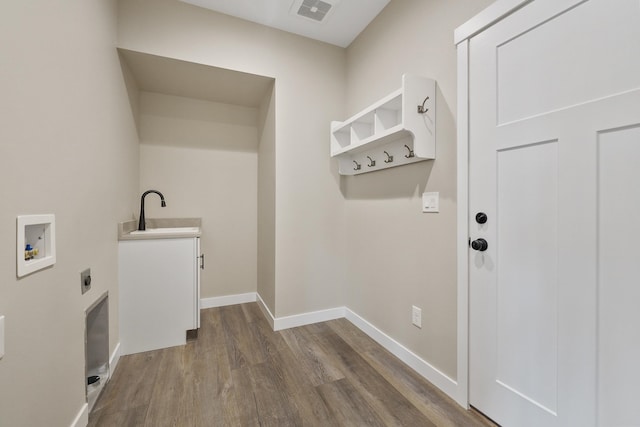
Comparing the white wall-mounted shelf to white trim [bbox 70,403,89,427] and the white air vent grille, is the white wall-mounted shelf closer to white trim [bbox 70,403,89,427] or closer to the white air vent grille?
the white air vent grille

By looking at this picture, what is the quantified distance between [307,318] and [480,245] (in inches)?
65.9

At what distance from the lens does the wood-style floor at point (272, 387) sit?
1.40m

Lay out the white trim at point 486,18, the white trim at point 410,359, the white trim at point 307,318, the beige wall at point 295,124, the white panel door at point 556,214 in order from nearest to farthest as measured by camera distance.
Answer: the white panel door at point 556,214 → the white trim at point 486,18 → the white trim at point 410,359 → the beige wall at point 295,124 → the white trim at point 307,318

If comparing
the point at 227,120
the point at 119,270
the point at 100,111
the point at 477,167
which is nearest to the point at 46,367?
the point at 119,270

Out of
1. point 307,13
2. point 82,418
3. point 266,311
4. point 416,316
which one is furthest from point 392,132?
point 82,418

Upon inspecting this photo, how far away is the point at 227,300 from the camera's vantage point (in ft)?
9.84

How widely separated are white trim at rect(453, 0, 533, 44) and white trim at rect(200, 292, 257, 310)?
2.93 meters

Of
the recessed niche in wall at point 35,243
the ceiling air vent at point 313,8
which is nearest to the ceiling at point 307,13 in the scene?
the ceiling air vent at point 313,8

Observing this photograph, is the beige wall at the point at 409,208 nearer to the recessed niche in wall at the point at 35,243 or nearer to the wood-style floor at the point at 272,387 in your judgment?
the wood-style floor at the point at 272,387

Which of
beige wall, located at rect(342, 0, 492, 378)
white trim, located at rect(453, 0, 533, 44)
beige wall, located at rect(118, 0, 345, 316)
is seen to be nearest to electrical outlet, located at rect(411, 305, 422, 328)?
beige wall, located at rect(342, 0, 492, 378)

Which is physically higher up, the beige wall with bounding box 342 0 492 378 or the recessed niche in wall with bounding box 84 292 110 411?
the beige wall with bounding box 342 0 492 378

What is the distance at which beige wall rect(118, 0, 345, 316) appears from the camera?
2.14 metres

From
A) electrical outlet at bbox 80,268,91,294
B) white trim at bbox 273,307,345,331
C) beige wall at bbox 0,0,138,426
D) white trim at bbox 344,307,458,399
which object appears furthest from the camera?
white trim at bbox 273,307,345,331

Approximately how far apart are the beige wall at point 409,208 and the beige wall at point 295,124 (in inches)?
7.5
